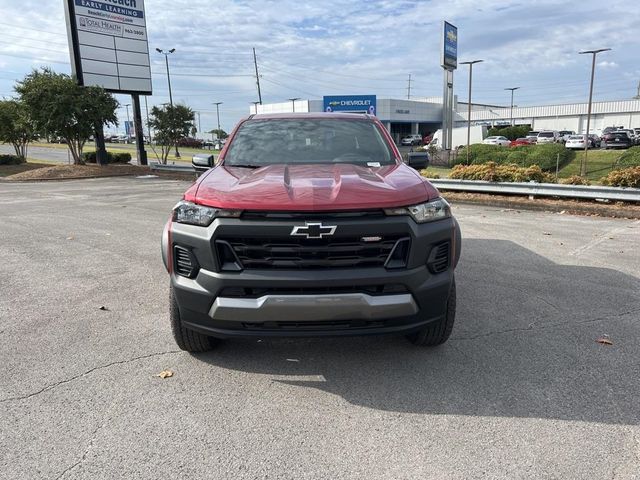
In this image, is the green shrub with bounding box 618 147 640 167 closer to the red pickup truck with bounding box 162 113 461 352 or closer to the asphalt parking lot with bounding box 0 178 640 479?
the asphalt parking lot with bounding box 0 178 640 479

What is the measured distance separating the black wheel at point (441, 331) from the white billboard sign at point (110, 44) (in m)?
22.5

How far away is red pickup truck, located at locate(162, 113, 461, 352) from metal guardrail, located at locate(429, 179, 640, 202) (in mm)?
8749

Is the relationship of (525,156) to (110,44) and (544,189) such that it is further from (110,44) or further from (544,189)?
(110,44)

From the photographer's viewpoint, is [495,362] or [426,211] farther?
[495,362]

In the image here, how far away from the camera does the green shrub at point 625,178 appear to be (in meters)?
10.0

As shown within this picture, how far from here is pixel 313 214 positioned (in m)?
2.93

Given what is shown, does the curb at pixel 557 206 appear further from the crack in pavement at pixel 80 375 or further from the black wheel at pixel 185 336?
the crack in pavement at pixel 80 375

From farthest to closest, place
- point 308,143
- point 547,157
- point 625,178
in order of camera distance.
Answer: point 547,157, point 625,178, point 308,143

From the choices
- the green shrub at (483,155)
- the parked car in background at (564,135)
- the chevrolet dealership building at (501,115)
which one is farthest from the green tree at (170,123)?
the chevrolet dealership building at (501,115)

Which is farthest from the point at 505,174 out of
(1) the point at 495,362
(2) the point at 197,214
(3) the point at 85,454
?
(3) the point at 85,454

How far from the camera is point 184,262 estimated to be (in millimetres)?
3088

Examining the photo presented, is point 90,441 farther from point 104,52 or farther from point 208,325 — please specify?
point 104,52

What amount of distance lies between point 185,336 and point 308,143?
2075mm

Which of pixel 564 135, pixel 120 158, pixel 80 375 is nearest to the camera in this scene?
pixel 80 375
